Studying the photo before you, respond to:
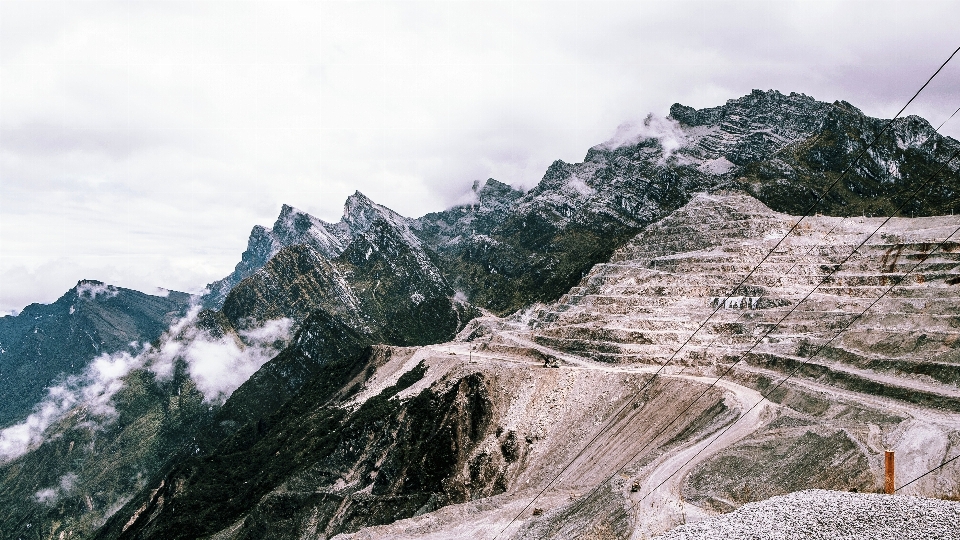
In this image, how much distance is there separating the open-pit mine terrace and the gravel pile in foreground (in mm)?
9555

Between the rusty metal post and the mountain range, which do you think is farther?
the mountain range

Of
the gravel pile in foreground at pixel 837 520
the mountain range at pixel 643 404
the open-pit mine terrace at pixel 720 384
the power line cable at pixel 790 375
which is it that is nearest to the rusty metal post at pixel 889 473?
the open-pit mine terrace at pixel 720 384

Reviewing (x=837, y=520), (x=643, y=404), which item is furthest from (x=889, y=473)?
(x=643, y=404)

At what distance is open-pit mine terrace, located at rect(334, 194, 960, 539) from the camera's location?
45188 mm

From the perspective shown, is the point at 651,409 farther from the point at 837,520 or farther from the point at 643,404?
the point at 837,520

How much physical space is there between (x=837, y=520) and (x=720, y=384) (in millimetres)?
43808

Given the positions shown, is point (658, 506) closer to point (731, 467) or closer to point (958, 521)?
point (731, 467)

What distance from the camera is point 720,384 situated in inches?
2773

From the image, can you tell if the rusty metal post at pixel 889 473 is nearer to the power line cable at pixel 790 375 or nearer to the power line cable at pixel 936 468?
the power line cable at pixel 936 468

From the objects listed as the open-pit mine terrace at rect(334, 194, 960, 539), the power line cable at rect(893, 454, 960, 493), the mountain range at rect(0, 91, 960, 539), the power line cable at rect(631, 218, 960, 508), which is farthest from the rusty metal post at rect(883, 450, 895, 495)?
the power line cable at rect(631, 218, 960, 508)

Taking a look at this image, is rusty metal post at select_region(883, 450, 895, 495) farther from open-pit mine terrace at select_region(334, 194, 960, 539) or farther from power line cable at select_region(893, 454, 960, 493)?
power line cable at select_region(893, 454, 960, 493)

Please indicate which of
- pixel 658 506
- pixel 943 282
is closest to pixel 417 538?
pixel 658 506

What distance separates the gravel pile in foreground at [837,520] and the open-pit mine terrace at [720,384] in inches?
376

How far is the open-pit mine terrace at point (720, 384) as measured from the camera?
45188mm
